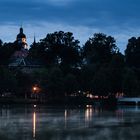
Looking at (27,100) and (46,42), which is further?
(46,42)

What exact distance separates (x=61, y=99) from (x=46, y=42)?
47135 mm

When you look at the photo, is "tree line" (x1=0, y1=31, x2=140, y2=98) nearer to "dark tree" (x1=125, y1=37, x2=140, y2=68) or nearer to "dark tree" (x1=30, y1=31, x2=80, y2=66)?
"dark tree" (x1=125, y1=37, x2=140, y2=68)

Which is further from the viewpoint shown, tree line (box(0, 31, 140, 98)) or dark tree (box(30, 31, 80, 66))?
dark tree (box(30, 31, 80, 66))

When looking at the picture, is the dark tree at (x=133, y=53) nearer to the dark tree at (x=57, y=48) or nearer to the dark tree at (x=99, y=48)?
the dark tree at (x=99, y=48)

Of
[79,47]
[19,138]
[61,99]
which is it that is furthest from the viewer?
[79,47]

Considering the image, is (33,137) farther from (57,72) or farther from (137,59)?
(137,59)

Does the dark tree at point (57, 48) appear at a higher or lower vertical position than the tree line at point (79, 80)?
higher

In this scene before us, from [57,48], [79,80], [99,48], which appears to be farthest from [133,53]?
[79,80]

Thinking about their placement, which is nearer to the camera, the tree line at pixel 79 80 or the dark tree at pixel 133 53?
the tree line at pixel 79 80

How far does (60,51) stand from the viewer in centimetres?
16900

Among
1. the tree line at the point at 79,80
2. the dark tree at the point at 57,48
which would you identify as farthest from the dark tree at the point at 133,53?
the dark tree at the point at 57,48

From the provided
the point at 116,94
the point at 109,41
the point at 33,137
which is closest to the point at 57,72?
the point at 116,94

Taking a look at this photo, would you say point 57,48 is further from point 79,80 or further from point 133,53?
point 79,80

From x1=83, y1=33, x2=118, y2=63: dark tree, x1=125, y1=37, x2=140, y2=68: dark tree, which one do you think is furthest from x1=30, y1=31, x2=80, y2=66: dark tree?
x1=125, y1=37, x2=140, y2=68: dark tree
